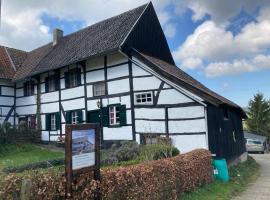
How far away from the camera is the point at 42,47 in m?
28.1

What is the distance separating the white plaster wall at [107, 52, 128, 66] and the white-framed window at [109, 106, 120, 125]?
8.50ft

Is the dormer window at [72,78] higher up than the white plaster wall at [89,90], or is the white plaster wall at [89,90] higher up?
the dormer window at [72,78]

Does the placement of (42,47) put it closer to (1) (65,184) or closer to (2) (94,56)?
(2) (94,56)

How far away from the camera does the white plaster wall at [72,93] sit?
65.4 feet

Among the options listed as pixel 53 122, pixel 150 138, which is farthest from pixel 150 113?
pixel 53 122

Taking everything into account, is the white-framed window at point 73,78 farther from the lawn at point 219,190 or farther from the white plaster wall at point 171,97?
the lawn at point 219,190

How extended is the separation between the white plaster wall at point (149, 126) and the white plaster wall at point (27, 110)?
10169 millimetres

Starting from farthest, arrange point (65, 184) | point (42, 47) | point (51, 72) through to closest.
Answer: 1. point (42, 47)
2. point (51, 72)
3. point (65, 184)

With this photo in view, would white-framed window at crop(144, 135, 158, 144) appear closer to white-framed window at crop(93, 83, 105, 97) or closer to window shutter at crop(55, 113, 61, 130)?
white-framed window at crop(93, 83, 105, 97)

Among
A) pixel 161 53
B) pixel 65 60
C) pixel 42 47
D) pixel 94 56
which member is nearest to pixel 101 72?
pixel 94 56

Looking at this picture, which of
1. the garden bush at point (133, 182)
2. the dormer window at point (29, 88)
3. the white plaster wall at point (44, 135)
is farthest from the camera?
the dormer window at point (29, 88)

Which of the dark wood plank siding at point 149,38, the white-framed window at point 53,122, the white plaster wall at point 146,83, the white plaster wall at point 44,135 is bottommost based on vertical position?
the white plaster wall at point 44,135

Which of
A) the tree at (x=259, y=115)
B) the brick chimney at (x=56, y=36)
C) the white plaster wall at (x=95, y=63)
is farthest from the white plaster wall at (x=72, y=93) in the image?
the tree at (x=259, y=115)

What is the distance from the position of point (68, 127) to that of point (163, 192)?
3.83 m
